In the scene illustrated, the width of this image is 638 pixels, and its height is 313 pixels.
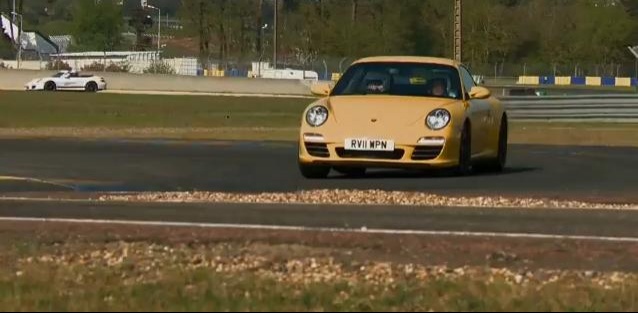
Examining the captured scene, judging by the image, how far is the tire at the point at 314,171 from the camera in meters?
14.6

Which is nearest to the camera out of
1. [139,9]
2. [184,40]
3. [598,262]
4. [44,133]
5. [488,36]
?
[598,262]

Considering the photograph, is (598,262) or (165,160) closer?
(598,262)

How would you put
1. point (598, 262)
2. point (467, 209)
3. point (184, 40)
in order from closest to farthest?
point (598, 262), point (467, 209), point (184, 40)

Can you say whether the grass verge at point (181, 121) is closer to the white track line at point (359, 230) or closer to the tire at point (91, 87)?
the tire at point (91, 87)

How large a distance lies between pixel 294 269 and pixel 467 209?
3.70 m

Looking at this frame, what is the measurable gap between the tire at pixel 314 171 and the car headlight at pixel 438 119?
124cm

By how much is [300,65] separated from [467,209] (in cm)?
6936

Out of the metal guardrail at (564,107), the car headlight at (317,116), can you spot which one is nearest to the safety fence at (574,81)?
the metal guardrail at (564,107)

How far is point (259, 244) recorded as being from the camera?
27.7 ft

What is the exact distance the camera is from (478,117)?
15.2 meters

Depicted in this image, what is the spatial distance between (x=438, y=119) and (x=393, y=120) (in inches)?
19.0

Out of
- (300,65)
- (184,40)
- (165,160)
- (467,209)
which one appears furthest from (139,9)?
(467,209)

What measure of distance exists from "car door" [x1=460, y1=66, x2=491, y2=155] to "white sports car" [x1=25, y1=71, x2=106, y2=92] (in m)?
46.3

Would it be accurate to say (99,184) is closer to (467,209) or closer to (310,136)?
(310,136)
